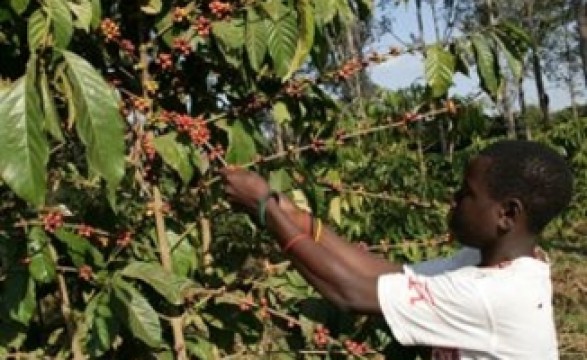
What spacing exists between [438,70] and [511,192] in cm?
30

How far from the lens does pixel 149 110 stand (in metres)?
1.67

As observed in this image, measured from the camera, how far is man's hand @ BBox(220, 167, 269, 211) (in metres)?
1.56

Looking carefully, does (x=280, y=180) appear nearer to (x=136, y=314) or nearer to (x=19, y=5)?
(x=136, y=314)

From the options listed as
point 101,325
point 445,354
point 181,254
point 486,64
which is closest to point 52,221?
point 101,325

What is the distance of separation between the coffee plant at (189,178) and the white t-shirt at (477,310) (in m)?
0.26

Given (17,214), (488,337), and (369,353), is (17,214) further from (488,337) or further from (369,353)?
(488,337)

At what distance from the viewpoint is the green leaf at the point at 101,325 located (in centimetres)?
163

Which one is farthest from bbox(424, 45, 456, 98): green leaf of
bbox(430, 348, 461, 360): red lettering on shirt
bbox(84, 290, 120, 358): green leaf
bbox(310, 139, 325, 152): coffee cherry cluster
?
bbox(84, 290, 120, 358): green leaf

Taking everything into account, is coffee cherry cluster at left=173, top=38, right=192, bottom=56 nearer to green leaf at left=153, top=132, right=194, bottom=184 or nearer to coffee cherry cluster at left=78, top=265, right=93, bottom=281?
green leaf at left=153, top=132, right=194, bottom=184

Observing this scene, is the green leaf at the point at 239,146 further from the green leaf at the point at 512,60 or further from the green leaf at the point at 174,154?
the green leaf at the point at 512,60

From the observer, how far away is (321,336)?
5.79ft

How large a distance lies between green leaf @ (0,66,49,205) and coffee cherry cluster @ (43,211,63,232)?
442mm

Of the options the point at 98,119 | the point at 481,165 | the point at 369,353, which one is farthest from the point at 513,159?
the point at 98,119

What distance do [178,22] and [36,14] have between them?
0.40 meters
